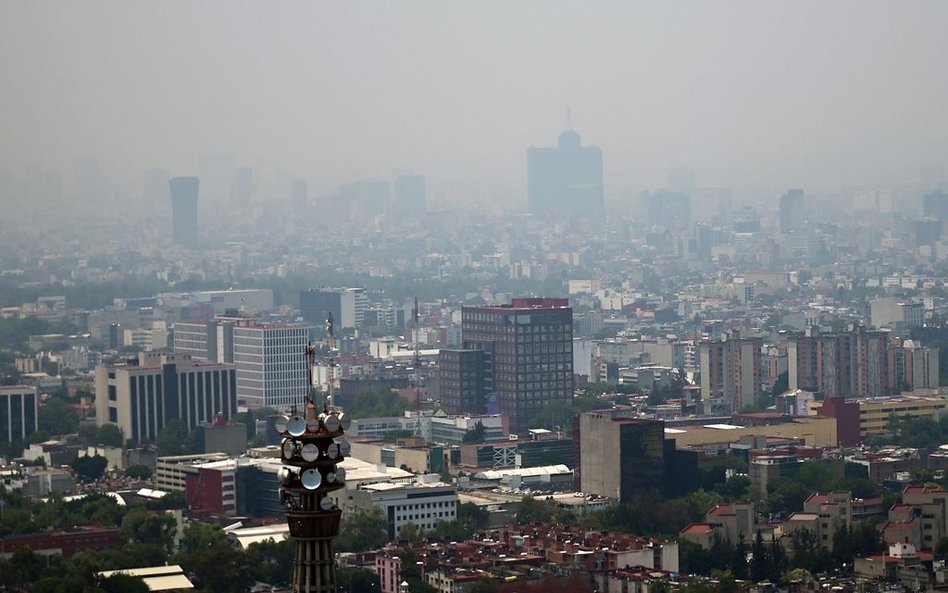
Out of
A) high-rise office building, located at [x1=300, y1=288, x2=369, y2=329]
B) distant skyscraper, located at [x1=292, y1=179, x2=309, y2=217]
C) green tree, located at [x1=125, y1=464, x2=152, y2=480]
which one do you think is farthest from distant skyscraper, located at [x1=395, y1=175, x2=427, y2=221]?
green tree, located at [x1=125, y1=464, x2=152, y2=480]

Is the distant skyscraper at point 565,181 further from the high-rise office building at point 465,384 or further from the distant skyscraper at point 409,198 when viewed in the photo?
the high-rise office building at point 465,384

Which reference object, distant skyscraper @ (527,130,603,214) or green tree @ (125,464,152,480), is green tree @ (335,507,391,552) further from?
distant skyscraper @ (527,130,603,214)

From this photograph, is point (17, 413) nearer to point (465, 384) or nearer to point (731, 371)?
point (465, 384)

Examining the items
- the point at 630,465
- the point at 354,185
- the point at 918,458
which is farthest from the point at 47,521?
the point at 354,185

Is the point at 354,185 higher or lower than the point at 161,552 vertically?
higher

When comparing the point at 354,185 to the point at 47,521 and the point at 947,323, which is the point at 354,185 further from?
the point at 47,521
